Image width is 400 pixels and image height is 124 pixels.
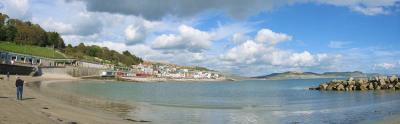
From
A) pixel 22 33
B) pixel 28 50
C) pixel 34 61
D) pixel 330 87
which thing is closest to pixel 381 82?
pixel 330 87

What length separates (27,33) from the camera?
17838 centimetres

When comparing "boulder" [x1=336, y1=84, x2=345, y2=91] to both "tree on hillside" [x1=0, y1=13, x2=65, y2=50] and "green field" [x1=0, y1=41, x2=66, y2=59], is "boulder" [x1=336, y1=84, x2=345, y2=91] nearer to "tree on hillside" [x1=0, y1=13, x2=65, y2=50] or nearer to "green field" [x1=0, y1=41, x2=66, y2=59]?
"green field" [x1=0, y1=41, x2=66, y2=59]

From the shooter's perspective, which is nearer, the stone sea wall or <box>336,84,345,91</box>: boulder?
the stone sea wall

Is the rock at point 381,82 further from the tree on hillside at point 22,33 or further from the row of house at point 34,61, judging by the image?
the tree on hillside at point 22,33

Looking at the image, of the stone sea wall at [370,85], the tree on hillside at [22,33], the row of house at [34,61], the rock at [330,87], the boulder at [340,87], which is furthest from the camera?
the tree on hillside at [22,33]

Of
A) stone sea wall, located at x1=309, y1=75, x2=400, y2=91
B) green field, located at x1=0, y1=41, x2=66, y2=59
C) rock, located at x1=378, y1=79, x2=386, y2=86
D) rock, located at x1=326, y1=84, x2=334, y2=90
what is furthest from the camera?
green field, located at x1=0, y1=41, x2=66, y2=59

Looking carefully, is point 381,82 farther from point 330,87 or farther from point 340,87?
point 330,87

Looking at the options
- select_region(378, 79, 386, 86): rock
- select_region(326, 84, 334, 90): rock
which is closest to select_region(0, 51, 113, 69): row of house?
select_region(326, 84, 334, 90): rock

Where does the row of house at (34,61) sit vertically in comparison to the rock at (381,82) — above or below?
above

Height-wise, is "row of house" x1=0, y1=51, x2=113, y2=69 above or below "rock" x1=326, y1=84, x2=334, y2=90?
above

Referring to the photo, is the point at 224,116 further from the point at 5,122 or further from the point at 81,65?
the point at 81,65

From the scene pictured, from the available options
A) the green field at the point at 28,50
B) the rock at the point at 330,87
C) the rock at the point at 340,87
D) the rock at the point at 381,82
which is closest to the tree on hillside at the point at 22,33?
the green field at the point at 28,50

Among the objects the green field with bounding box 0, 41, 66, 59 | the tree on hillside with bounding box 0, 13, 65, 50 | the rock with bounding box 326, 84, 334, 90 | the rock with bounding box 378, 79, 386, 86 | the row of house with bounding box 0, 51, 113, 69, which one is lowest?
the rock with bounding box 326, 84, 334, 90

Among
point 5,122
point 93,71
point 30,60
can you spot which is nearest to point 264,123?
point 5,122
